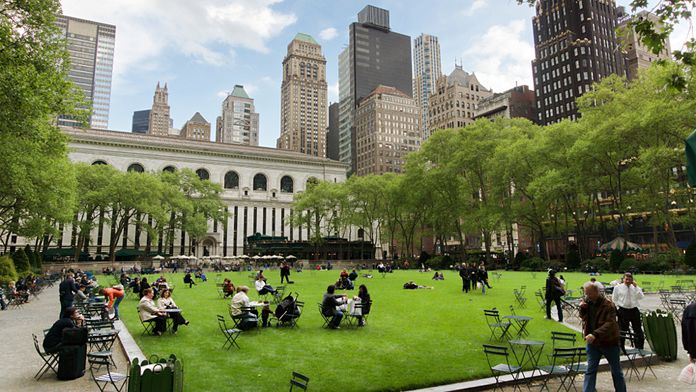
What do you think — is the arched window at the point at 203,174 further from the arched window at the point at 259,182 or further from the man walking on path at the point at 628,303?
the man walking on path at the point at 628,303

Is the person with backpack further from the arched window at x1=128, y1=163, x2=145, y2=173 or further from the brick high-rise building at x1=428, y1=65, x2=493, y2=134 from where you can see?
the brick high-rise building at x1=428, y1=65, x2=493, y2=134

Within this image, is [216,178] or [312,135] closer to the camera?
[216,178]

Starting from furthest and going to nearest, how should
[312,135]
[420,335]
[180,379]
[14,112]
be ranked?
1. [312,135]
2. [14,112]
3. [420,335]
4. [180,379]

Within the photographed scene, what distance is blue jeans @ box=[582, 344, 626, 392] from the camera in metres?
7.13

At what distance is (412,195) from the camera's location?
Answer: 6084 centimetres

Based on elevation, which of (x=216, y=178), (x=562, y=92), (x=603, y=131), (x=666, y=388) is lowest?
(x=666, y=388)

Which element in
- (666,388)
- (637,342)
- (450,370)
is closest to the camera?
(666,388)

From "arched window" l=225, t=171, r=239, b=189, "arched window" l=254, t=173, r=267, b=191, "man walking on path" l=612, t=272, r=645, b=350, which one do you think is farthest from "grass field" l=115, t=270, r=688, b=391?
"arched window" l=254, t=173, r=267, b=191

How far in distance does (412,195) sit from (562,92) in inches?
2580

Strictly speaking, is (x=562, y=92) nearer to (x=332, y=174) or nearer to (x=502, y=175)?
(x=332, y=174)

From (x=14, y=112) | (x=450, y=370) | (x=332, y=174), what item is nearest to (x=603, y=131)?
(x=450, y=370)

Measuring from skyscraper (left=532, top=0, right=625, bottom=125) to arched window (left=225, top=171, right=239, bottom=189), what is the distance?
75.5 meters

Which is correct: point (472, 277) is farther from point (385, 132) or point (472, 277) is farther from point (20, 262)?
point (385, 132)

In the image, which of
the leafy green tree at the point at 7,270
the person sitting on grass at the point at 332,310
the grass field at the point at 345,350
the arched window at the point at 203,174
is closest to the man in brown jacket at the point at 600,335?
the grass field at the point at 345,350
